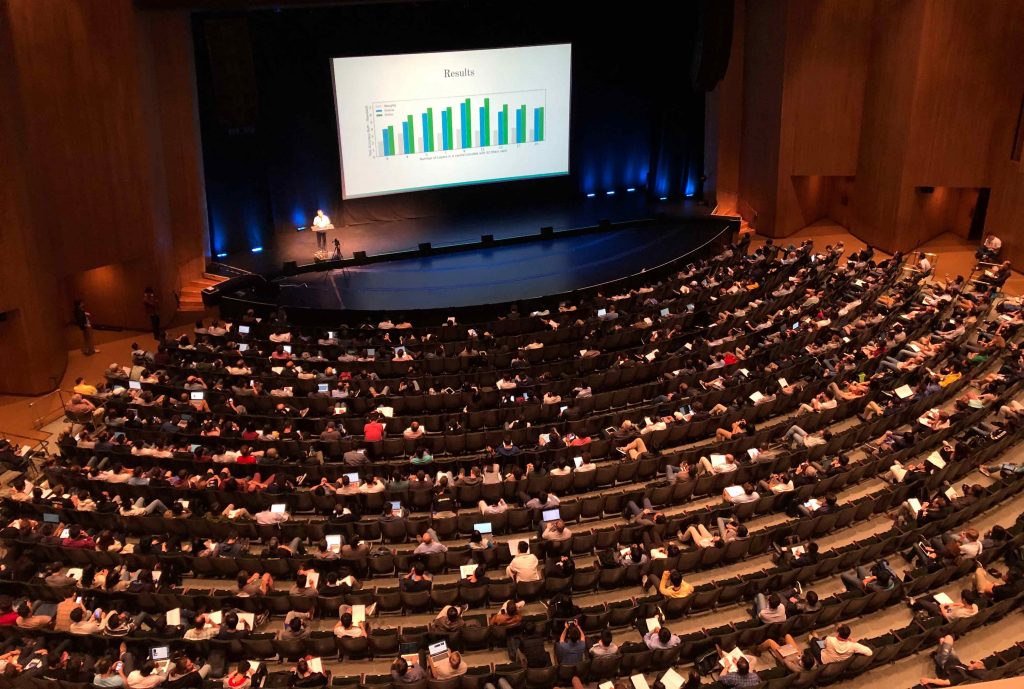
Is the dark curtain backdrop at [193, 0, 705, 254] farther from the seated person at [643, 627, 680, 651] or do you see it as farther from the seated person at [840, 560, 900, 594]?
the seated person at [840, 560, 900, 594]

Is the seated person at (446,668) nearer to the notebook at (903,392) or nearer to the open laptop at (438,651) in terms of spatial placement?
the open laptop at (438,651)

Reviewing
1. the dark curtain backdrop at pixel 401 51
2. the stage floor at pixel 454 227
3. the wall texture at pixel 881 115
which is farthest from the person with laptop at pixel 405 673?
the wall texture at pixel 881 115

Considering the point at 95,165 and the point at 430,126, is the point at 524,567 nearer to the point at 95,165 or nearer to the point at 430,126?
the point at 95,165

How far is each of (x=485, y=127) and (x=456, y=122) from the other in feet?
3.20

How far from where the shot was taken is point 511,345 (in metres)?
17.7

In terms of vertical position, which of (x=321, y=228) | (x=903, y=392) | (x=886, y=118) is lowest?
(x=903, y=392)

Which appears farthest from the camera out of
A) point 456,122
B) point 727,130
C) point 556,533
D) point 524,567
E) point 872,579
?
point 727,130

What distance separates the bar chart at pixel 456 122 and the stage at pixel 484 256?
229cm

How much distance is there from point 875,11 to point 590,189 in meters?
9.49

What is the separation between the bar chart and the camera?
24141 millimetres

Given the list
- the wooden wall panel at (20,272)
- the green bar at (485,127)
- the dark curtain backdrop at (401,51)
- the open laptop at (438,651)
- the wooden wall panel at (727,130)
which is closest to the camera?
the open laptop at (438,651)

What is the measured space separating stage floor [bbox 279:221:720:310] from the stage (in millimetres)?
25

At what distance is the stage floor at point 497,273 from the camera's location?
20438mm

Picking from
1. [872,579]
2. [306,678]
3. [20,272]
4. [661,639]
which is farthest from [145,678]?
[20,272]
